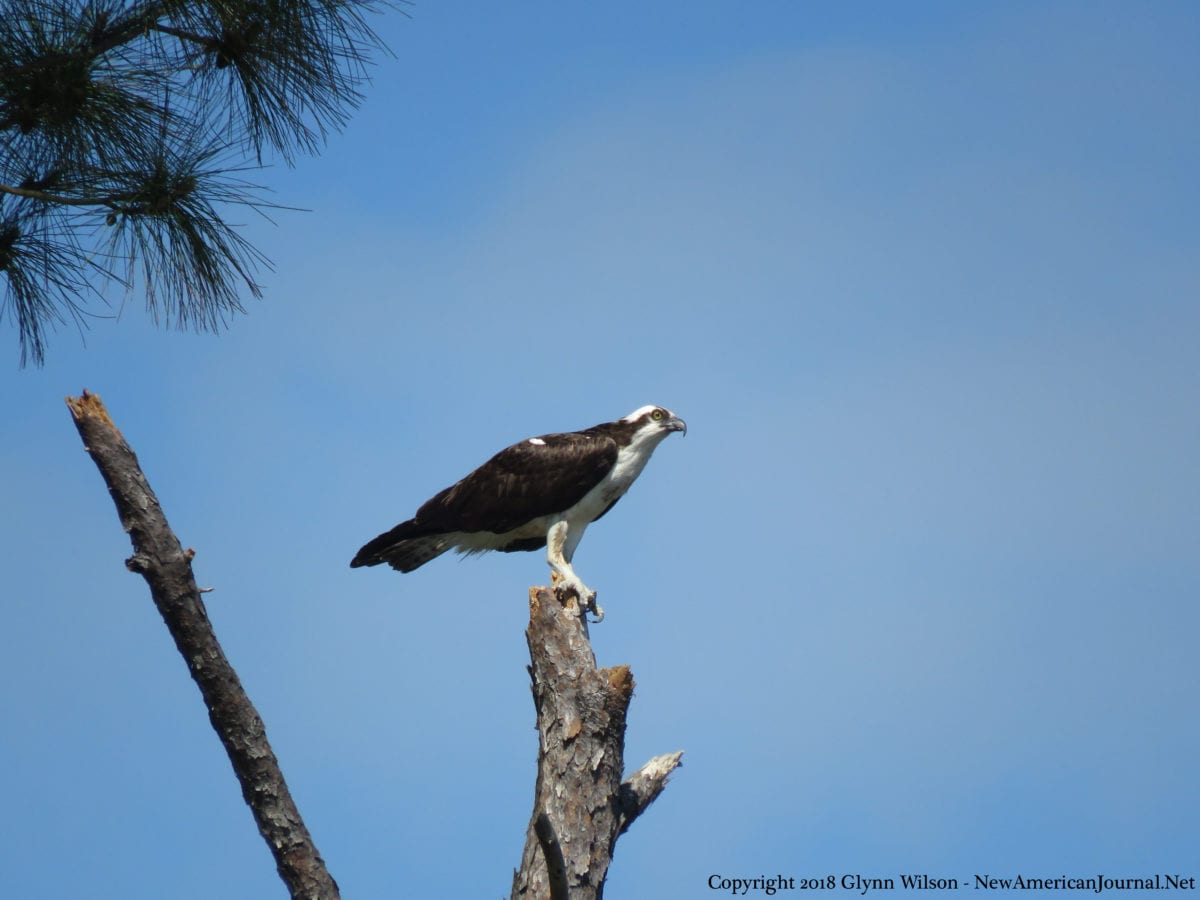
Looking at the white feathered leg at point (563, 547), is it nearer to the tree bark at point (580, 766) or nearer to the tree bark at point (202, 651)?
the tree bark at point (580, 766)

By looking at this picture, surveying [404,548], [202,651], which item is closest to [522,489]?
[404,548]

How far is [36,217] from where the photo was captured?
7.25 meters

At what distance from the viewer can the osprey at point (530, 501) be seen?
9305mm

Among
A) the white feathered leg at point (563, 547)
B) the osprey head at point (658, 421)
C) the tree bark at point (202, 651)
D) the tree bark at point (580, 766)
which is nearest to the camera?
the tree bark at point (202, 651)

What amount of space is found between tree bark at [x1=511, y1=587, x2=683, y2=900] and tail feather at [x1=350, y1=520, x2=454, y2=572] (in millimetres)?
2590

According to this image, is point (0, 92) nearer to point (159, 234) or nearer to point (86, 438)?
point (159, 234)

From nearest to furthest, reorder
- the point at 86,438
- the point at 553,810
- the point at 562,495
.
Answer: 1. the point at 86,438
2. the point at 553,810
3. the point at 562,495

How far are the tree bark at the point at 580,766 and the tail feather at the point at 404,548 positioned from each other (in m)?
2.59

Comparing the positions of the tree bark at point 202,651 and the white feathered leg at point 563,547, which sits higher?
the white feathered leg at point 563,547

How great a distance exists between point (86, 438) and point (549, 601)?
8.06 ft

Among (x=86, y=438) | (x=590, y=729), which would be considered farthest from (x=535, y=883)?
(x=86, y=438)

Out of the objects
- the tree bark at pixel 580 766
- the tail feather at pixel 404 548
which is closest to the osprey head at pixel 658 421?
the tail feather at pixel 404 548

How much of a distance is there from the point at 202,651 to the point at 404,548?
362 cm

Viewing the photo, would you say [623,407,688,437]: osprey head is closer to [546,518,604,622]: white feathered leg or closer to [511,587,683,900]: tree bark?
[546,518,604,622]: white feathered leg
